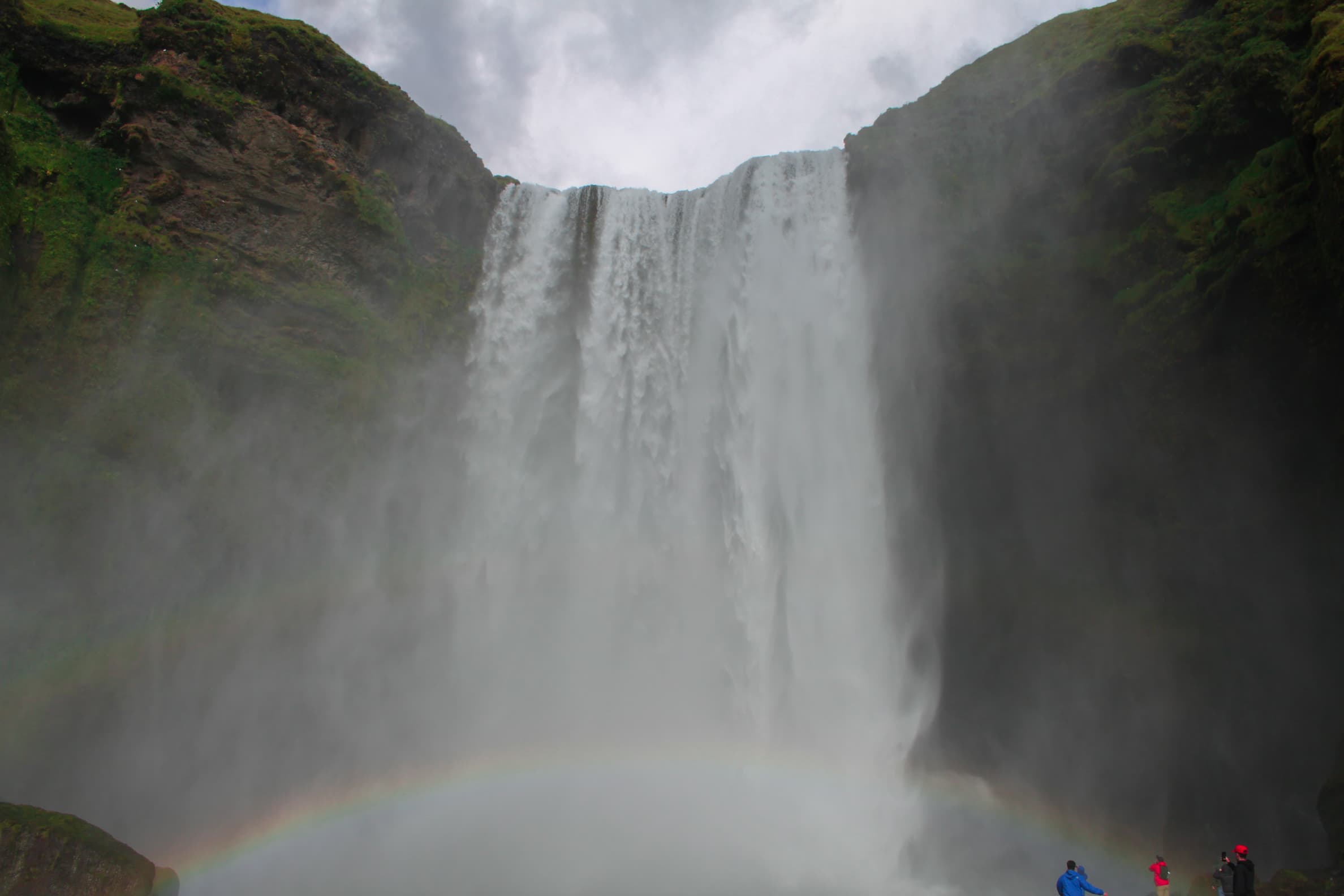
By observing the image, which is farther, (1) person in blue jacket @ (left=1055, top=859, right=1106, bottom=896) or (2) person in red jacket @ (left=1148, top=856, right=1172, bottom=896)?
(2) person in red jacket @ (left=1148, top=856, right=1172, bottom=896)

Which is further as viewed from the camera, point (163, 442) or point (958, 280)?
point (958, 280)

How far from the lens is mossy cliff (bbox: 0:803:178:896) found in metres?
10.7

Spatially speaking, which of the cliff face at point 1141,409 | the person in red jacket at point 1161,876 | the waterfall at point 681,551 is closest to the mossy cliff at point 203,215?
the waterfall at point 681,551

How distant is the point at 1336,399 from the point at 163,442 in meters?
22.8

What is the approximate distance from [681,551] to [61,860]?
1385 cm

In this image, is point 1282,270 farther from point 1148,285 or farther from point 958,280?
point 958,280

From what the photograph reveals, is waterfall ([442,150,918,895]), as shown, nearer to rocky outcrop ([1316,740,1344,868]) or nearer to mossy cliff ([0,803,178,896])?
mossy cliff ([0,803,178,896])

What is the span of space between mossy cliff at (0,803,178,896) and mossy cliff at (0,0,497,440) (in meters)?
7.86

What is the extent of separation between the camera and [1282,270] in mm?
11859

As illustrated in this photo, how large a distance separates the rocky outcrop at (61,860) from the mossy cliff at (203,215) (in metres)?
7.85

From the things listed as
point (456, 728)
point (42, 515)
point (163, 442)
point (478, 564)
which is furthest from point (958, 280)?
point (42, 515)

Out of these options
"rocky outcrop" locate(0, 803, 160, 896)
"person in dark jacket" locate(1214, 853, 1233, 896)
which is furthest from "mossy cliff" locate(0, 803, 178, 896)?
"person in dark jacket" locate(1214, 853, 1233, 896)

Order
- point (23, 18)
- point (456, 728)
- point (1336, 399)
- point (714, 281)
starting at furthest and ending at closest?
point (714, 281) < point (456, 728) < point (23, 18) < point (1336, 399)

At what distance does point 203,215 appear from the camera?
18.5 metres
